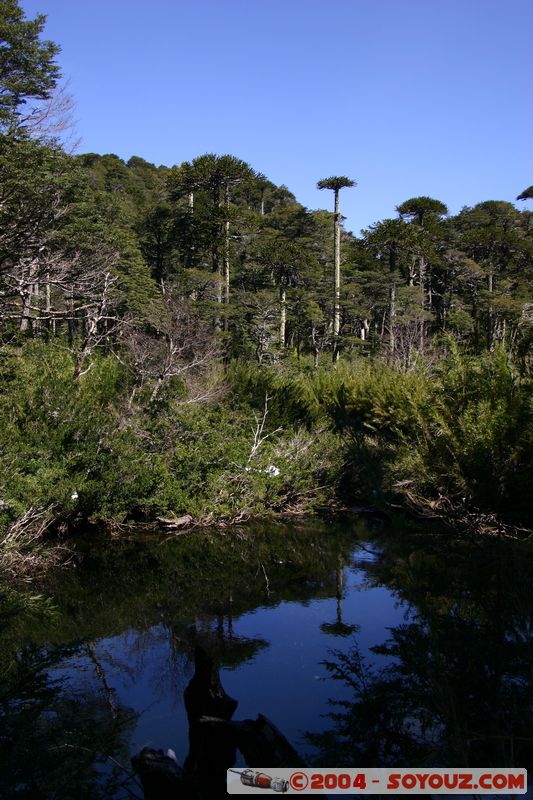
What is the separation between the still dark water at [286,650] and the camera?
271 centimetres

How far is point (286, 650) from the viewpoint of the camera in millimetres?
5762

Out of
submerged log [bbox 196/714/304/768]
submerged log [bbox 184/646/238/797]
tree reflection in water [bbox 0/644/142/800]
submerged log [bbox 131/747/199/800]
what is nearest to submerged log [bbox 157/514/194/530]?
tree reflection in water [bbox 0/644/142/800]

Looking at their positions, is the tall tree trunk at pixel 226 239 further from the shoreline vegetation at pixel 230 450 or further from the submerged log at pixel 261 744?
the submerged log at pixel 261 744

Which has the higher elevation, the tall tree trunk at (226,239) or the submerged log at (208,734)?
the tall tree trunk at (226,239)

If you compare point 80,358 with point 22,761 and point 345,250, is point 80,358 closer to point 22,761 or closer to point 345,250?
point 22,761

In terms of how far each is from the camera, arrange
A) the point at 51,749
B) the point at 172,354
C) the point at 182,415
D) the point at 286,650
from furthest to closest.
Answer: the point at 172,354 < the point at 182,415 < the point at 286,650 < the point at 51,749

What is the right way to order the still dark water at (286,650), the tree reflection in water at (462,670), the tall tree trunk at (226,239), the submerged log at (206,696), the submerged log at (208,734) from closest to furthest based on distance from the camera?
the tree reflection in water at (462,670)
the still dark water at (286,650)
the submerged log at (208,734)
the submerged log at (206,696)
the tall tree trunk at (226,239)

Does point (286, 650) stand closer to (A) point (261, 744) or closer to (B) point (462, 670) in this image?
(A) point (261, 744)

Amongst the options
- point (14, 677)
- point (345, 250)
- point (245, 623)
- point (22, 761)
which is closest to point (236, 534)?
point (245, 623)

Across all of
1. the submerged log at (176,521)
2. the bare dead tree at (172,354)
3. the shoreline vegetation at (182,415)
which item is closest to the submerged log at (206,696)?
the shoreline vegetation at (182,415)

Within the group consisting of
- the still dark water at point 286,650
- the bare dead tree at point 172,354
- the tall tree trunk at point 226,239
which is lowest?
the still dark water at point 286,650

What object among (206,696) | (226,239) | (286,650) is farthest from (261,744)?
(226,239)

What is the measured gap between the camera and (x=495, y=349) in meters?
6.66

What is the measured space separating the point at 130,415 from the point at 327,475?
135 inches
